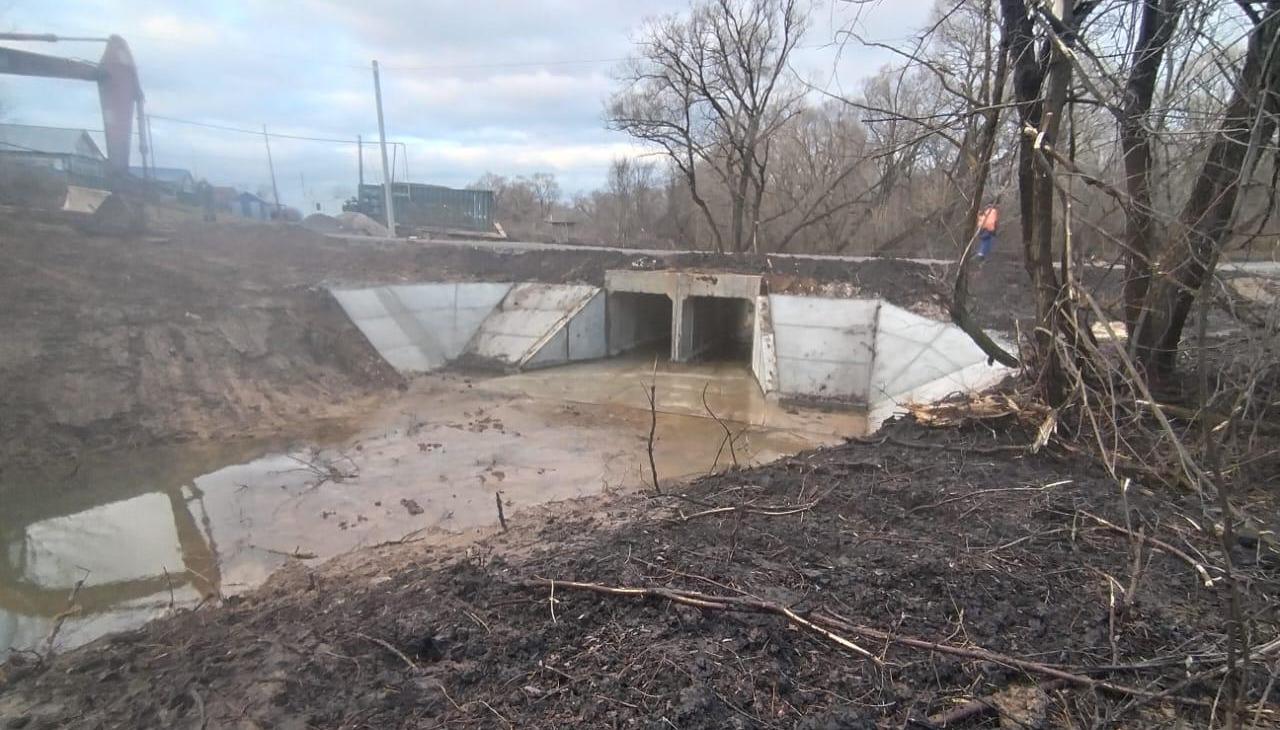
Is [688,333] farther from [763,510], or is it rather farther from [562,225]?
[562,225]

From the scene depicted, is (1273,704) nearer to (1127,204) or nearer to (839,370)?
(1127,204)

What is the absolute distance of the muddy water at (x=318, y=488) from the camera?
6.42 meters

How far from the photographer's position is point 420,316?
54.2 ft

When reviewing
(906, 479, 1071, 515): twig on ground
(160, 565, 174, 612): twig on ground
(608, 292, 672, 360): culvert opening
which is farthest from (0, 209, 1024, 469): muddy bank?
(160, 565, 174, 612): twig on ground

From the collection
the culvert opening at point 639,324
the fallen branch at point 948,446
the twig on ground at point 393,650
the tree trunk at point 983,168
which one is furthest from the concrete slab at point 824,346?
the twig on ground at point 393,650

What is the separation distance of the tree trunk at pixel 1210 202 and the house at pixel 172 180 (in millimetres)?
30434

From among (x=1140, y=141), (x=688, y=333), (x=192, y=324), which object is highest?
(x=1140, y=141)

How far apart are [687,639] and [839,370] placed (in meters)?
10.9

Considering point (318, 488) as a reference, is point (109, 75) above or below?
above

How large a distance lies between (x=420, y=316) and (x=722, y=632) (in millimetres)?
14393

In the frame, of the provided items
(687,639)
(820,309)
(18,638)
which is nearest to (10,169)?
(18,638)

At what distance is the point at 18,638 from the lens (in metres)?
5.52

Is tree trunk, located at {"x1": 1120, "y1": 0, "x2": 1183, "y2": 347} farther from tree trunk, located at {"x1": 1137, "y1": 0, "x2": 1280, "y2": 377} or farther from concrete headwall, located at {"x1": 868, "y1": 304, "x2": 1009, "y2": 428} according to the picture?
concrete headwall, located at {"x1": 868, "y1": 304, "x2": 1009, "y2": 428}

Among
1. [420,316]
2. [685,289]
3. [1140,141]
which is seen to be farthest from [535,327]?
[1140,141]
